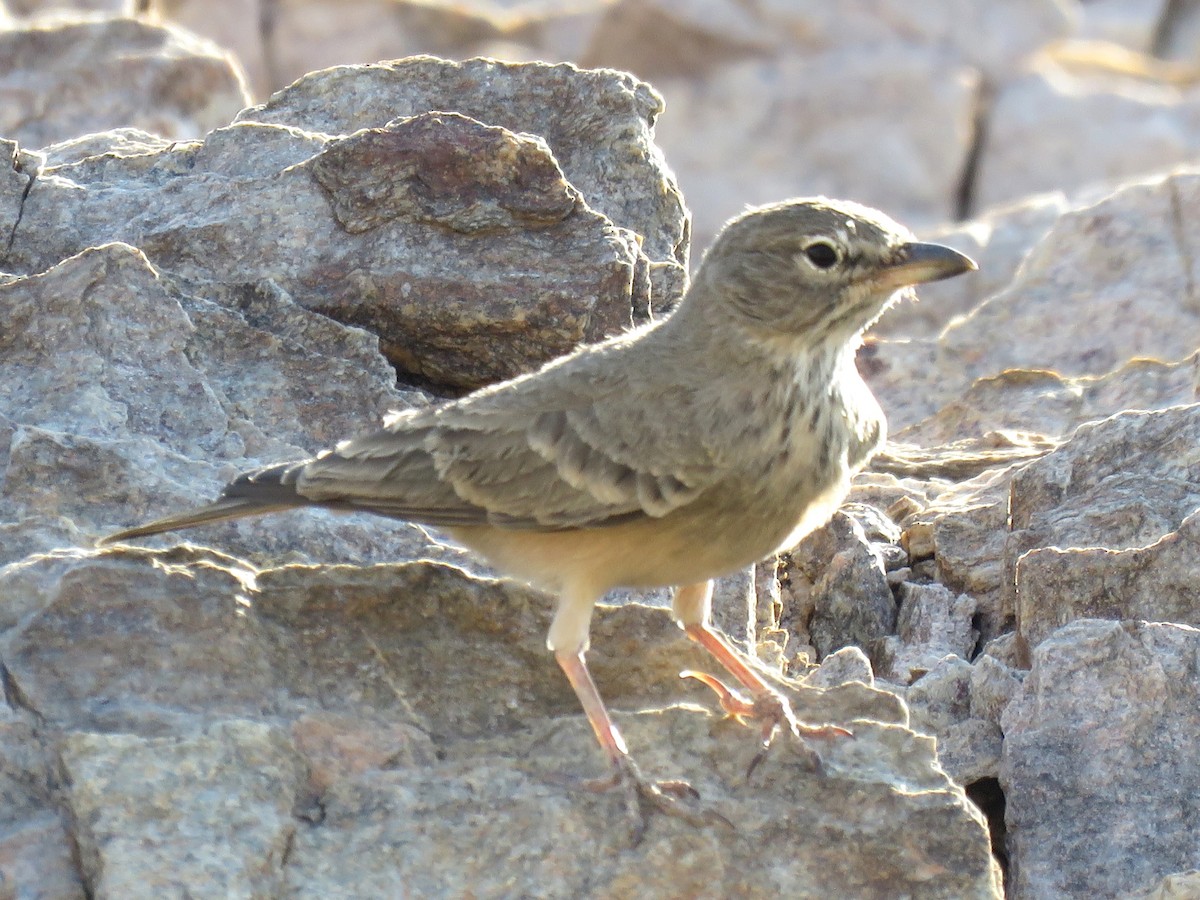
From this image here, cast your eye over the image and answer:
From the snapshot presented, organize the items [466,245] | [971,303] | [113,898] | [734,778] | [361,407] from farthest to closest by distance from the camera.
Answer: [971,303] < [466,245] < [361,407] < [734,778] < [113,898]

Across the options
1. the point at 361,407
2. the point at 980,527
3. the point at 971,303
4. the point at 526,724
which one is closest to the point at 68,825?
the point at 526,724

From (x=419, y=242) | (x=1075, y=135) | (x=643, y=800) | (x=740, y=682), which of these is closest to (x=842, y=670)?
(x=740, y=682)

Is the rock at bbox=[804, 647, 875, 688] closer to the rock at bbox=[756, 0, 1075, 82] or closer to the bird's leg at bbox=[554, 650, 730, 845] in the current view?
the bird's leg at bbox=[554, 650, 730, 845]

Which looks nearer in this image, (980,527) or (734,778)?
(734,778)

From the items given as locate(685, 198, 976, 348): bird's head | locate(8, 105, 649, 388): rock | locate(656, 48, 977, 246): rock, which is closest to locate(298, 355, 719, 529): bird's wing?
locate(685, 198, 976, 348): bird's head

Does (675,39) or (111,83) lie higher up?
(111,83)

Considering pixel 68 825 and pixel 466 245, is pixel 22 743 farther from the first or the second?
pixel 466 245

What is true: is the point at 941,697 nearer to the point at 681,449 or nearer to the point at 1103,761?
the point at 1103,761
